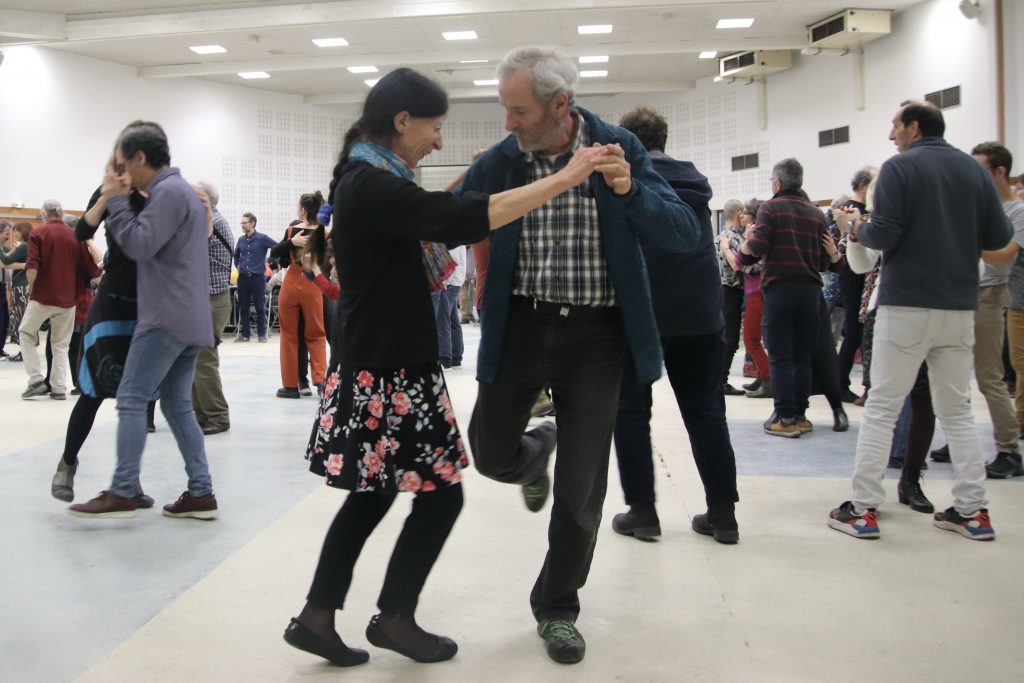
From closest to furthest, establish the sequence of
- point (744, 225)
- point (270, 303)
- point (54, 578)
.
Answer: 1. point (54, 578)
2. point (744, 225)
3. point (270, 303)

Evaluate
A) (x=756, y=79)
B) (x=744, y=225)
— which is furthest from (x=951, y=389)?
(x=756, y=79)

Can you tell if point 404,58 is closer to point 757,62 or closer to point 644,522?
point 757,62

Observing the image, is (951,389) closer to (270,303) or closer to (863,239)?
(863,239)

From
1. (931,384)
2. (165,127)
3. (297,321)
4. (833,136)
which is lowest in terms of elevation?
(931,384)

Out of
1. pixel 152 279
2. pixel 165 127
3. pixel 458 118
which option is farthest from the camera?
pixel 458 118

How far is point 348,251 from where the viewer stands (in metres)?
1.98

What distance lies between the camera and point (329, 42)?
14.1m

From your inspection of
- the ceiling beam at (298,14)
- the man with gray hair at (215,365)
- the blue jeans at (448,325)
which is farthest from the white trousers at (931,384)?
the ceiling beam at (298,14)

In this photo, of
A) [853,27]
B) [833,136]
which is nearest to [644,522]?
[853,27]

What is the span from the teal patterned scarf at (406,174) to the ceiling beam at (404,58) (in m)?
13.0

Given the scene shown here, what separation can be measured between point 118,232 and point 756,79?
14451 millimetres

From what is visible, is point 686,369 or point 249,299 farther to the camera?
point 249,299

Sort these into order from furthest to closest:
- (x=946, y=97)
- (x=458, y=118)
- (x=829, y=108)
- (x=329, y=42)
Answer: (x=458, y=118)
(x=829, y=108)
(x=329, y=42)
(x=946, y=97)

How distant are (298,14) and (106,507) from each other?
34.7ft
